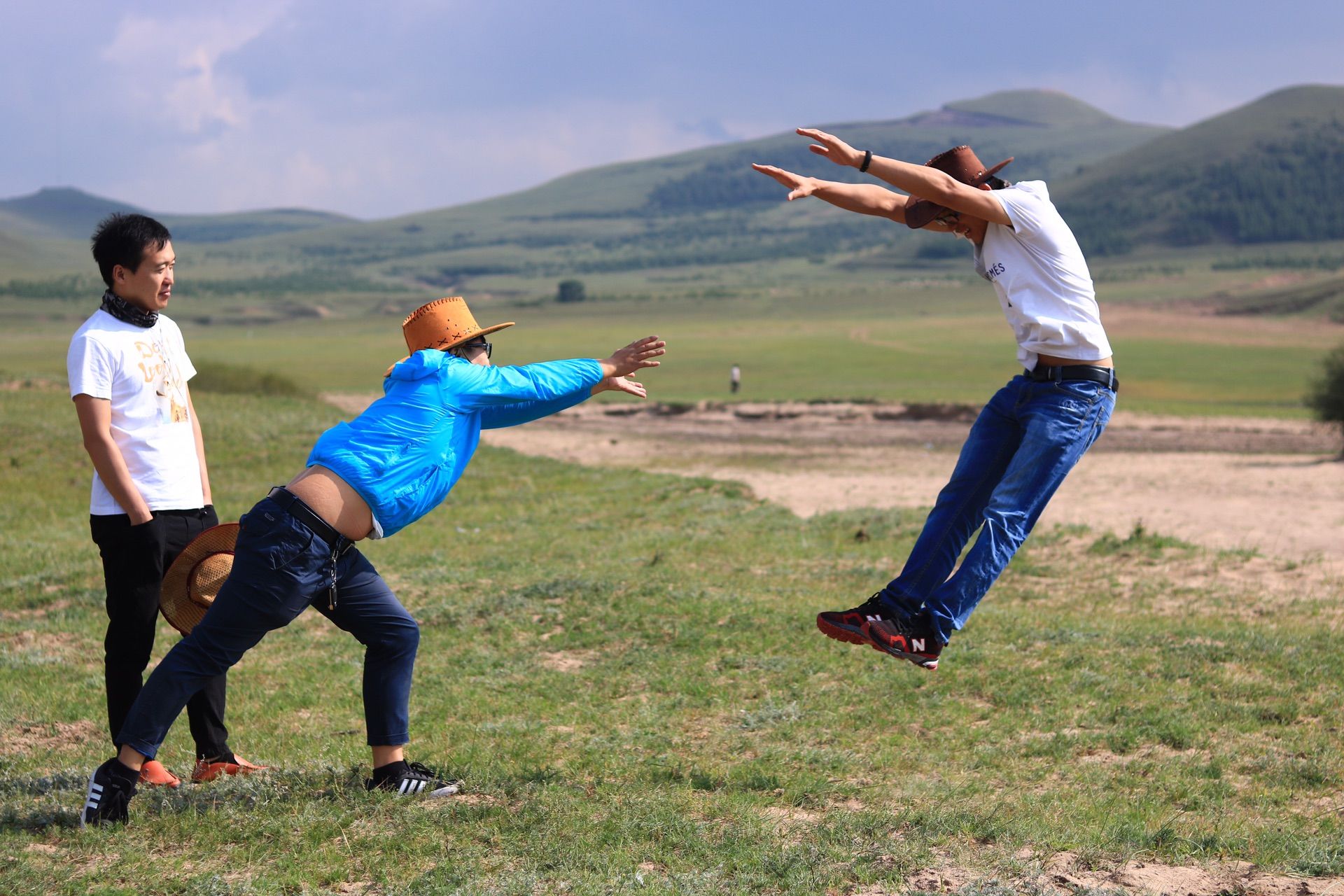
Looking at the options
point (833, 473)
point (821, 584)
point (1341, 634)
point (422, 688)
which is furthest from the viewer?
point (833, 473)

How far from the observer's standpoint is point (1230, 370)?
56.2 metres

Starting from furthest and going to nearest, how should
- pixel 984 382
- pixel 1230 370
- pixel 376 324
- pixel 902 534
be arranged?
pixel 376 324, pixel 1230 370, pixel 984 382, pixel 902 534

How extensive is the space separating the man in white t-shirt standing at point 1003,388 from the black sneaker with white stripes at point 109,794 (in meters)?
3.20

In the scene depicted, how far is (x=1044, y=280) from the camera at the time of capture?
573cm

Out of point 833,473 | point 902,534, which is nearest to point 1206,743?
point 902,534

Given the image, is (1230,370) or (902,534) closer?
(902,534)

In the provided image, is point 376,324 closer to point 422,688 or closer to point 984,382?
point 984,382

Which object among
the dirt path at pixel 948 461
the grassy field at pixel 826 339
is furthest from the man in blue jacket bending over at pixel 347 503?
the grassy field at pixel 826 339

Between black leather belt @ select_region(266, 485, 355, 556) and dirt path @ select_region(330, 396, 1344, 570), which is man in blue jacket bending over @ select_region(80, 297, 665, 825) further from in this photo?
dirt path @ select_region(330, 396, 1344, 570)

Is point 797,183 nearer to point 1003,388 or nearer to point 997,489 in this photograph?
point 1003,388

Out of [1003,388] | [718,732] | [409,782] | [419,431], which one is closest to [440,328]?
[419,431]

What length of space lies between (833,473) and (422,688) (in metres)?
15.6

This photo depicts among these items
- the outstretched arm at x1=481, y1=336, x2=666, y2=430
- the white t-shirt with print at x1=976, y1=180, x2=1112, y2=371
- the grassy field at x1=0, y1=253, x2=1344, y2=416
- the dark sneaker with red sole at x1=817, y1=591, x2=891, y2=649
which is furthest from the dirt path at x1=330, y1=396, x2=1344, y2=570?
the outstretched arm at x1=481, y1=336, x2=666, y2=430

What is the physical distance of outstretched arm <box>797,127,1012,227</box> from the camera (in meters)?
5.46
